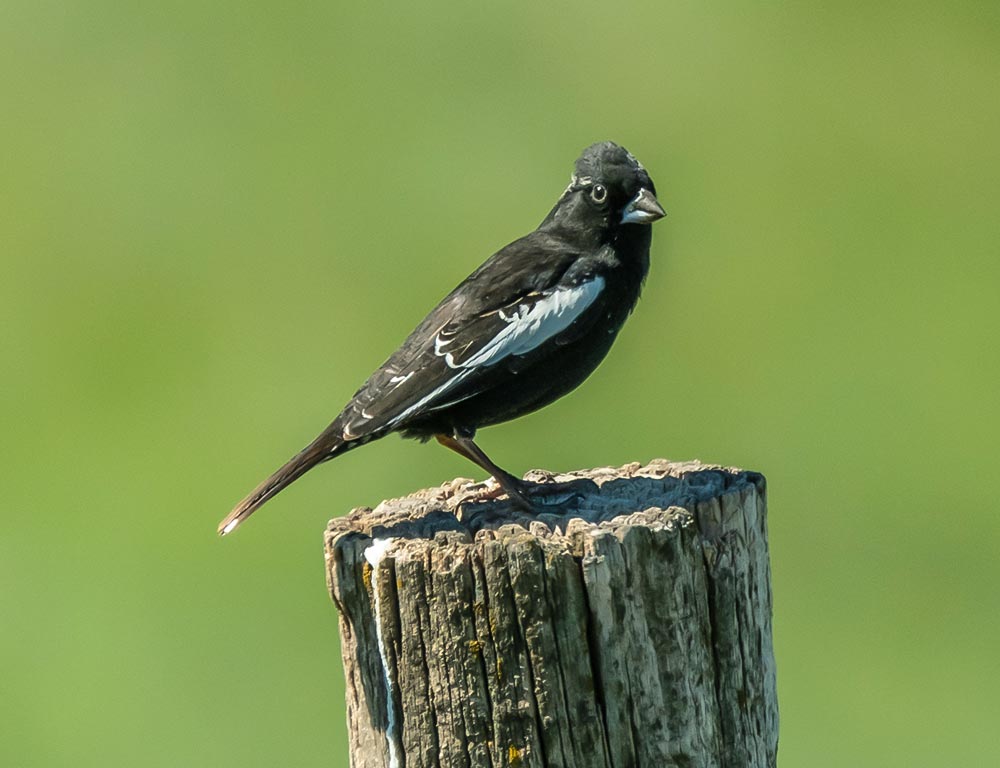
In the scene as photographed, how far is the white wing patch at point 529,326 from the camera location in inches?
210

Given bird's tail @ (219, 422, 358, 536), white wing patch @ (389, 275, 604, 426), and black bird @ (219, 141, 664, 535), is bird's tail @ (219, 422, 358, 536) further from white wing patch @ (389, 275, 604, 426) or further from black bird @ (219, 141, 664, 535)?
white wing patch @ (389, 275, 604, 426)

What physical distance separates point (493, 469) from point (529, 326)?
0.51 meters

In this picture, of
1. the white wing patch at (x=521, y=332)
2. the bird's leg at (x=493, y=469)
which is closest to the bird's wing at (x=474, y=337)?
the white wing patch at (x=521, y=332)

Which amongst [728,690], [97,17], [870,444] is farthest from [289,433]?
[728,690]

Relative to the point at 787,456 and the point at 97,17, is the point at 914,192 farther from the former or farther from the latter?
the point at 97,17

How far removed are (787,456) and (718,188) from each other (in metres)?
3.76

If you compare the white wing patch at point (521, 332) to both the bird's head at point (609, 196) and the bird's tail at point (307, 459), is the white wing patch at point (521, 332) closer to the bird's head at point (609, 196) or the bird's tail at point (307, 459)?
the bird's tail at point (307, 459)

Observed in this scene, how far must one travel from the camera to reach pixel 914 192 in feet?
46.4

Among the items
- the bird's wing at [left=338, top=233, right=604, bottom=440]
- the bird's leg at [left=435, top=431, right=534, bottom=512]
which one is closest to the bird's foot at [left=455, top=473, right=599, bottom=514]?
the bird's leg at [left=435, top=431, right=534, bottom=512]

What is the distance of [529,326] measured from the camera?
5.41 meters

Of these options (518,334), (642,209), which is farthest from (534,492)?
(642,209)

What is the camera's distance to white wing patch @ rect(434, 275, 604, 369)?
5.33 metres

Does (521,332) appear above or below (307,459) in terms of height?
above

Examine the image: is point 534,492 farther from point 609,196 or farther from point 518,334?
point 609,196
